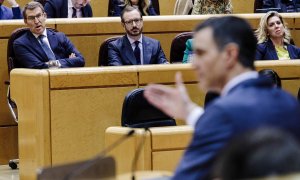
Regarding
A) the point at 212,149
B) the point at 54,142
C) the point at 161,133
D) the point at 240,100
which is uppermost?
the point at 240,100

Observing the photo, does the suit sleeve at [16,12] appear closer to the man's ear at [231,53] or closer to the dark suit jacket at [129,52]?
the dark suit jacket at [129,52]

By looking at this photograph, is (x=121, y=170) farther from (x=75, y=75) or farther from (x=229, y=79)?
(x=229, y=79)

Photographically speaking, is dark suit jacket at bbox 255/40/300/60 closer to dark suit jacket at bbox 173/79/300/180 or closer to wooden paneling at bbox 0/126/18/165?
wooden paneling at bbox 0/126/18/165

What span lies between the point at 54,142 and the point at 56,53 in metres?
1.36

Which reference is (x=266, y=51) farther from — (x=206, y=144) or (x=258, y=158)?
(x=258, y=158)

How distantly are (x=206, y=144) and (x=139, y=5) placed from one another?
578 cm

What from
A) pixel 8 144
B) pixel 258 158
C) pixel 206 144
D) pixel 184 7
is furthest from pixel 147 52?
pixel 258 158

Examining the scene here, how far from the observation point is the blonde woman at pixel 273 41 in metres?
6.40

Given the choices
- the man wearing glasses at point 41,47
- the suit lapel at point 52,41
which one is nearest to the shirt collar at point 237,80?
the man wearing glasses at point 41,47

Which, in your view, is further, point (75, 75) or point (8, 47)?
point (8, 47)

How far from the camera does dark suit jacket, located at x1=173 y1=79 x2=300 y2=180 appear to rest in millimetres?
1787

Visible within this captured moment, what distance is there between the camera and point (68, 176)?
2318mm

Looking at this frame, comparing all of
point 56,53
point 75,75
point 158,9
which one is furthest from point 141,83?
point 158,9

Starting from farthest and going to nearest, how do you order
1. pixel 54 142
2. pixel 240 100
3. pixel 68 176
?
pixel 54 142, pixel 68 176, pixel 240 100
